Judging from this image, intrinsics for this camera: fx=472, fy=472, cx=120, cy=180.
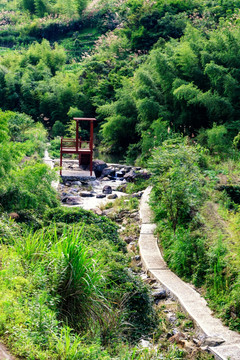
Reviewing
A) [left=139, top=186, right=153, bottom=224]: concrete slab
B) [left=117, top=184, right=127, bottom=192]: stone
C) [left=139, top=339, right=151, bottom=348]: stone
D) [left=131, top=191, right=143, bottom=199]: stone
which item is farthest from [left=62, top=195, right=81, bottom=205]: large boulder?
[left=139, top=339, right=151, bottom=348]: stone

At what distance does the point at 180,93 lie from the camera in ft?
52.2

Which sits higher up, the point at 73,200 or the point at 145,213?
the point at 145,213

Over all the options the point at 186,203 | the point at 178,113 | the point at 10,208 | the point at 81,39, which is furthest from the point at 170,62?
the point at 81,39

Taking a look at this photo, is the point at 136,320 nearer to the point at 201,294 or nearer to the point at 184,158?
the point at 201,294

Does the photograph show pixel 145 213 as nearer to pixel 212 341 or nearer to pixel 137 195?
pixel 137 195

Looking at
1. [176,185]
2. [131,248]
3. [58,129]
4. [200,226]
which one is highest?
[176,185]

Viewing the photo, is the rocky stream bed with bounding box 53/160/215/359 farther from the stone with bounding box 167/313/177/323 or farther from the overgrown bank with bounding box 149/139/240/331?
the overgrown bank with bounding box 149/139/240/331

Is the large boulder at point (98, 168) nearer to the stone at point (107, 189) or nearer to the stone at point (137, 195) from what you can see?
the stone at point (107, 189)

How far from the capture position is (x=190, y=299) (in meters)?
6.40

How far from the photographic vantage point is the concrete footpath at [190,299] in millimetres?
5137

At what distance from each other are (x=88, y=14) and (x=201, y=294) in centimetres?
3920

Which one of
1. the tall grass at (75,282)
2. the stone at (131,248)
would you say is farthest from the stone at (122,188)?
the tall grass at (75,282)

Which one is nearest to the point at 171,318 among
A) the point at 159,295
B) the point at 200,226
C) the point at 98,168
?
the point at 159,295

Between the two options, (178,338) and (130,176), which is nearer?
(178,338)
